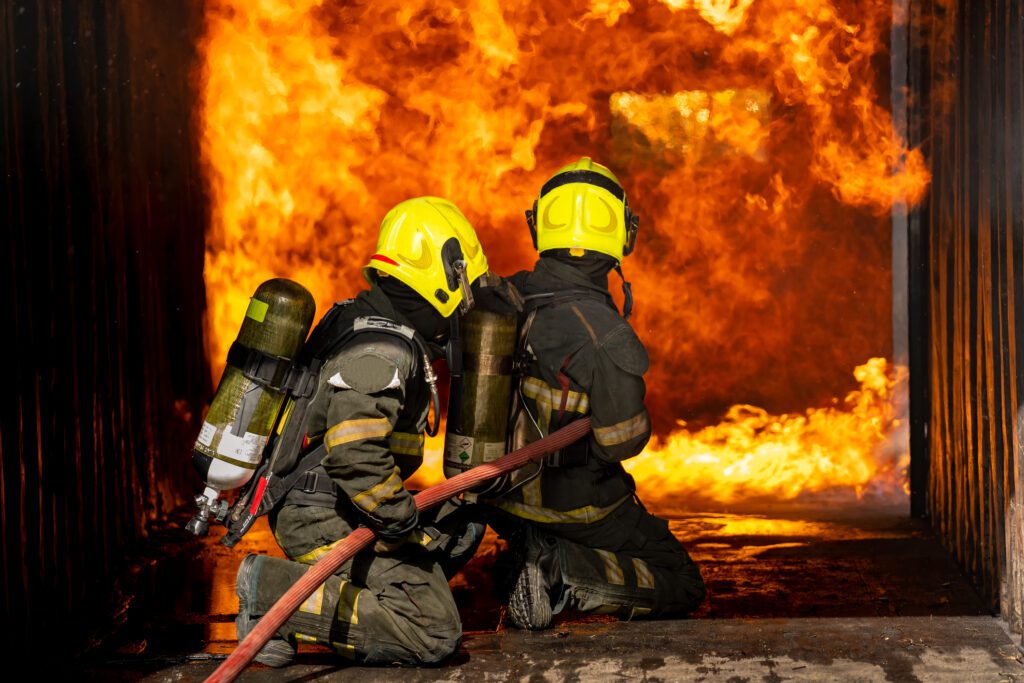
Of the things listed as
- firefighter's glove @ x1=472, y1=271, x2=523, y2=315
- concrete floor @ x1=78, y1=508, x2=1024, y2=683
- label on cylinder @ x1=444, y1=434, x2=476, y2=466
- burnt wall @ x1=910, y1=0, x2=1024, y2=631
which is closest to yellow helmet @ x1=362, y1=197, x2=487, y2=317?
firefighter's glove @ x1=472, y1=271, x2=523, y2=315

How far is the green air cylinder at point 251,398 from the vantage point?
4.14m

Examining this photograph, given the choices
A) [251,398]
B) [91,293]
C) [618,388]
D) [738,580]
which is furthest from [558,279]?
[91,293]

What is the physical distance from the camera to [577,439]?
4824 millimetres

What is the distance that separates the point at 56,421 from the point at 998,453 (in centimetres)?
433

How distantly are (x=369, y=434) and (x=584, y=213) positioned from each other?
1578 mm

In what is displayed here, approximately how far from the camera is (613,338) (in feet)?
15.6

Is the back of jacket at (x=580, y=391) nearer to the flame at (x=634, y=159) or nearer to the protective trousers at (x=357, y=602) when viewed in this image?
the protective trousers at (x=357, y=602)

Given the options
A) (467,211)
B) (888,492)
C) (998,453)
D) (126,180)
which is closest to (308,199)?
(467,211)

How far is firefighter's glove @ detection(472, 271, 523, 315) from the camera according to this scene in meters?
4.63

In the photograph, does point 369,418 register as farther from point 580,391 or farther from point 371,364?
point 580,391

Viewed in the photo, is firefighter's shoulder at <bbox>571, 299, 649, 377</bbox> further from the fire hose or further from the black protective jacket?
the black protective jacket

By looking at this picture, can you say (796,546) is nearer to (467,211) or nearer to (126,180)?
(467,211)

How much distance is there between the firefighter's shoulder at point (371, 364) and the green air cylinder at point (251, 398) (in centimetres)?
18

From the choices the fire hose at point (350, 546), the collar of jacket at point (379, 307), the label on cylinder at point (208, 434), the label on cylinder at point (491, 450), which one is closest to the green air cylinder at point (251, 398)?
the label on cylinder at point (208, 434)
